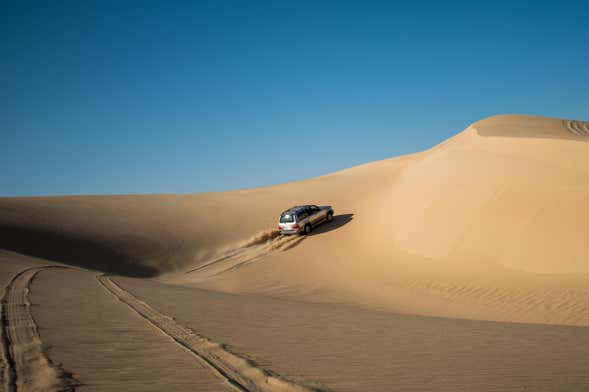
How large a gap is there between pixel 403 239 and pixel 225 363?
17663 mm

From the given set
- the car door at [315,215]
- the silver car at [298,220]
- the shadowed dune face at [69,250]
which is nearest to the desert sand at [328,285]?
the shadowed dune face at [69,250]

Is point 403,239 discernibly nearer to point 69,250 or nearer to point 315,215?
point 315,215

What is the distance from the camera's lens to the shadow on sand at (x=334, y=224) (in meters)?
25.8

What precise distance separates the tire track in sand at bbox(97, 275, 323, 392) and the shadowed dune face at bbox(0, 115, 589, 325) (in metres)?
8.67

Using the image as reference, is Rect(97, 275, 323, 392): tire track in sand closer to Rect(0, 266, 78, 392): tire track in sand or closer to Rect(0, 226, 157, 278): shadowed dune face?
Rect(0, 266, 78, 392): tire track in sand

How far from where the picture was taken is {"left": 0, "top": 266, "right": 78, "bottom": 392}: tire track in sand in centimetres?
453

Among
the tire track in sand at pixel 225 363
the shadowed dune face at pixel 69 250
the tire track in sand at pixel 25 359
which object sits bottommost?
the tire track in sand at pixel 225 363

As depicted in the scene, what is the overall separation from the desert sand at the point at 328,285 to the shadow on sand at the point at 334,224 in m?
0.26

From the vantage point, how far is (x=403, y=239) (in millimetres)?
21812

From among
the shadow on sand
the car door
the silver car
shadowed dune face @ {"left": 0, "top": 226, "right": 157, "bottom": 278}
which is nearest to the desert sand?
shadowed dune face @ {"left": 0, "top": 226, "right": 157, "bottom": 278}

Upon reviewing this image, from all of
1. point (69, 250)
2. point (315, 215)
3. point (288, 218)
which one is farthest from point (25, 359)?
point (69, 250)

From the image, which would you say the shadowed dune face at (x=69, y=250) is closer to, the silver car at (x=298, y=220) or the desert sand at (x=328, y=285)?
the desert sand at (x=328, y=285)

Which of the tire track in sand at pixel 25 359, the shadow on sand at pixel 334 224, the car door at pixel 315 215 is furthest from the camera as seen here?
the shadow on sand at pixel 334 224

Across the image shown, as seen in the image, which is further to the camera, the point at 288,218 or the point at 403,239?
the point at 288,218
